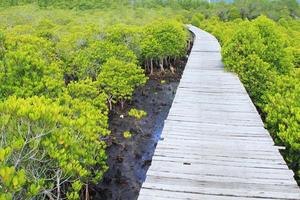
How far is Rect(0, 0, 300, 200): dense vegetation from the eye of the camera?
4.34 m

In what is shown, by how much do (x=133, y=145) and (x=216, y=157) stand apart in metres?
5.46

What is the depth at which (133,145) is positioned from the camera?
32.0ft

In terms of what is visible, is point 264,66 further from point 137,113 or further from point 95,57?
point 95,57

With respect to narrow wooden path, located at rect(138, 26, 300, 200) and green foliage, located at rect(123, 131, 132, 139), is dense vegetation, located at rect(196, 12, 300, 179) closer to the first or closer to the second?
narrow wooden path, located at rect(138, 26, 300, 200)

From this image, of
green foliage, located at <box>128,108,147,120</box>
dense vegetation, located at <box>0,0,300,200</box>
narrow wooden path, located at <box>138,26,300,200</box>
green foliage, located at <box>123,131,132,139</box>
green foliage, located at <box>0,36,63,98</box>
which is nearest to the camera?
narrow wooden path, located at <box>138,26,300,200</box>

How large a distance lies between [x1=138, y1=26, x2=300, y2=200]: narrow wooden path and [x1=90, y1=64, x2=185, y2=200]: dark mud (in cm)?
247

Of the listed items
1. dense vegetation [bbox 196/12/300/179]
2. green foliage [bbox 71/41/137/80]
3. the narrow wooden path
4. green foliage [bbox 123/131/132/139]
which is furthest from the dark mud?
dense vegetation [bbox 196/12/300/179]

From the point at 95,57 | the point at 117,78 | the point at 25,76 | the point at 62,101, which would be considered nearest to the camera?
the point at 62,101

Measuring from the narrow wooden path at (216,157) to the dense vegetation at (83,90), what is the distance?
834 mm

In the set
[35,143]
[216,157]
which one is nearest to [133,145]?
[216,157]

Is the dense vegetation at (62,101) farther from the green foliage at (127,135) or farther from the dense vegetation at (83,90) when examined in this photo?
the green foliage at (127,135)

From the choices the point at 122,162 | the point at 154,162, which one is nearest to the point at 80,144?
the point at 154,162

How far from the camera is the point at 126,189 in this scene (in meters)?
7.66

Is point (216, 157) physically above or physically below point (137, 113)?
above
